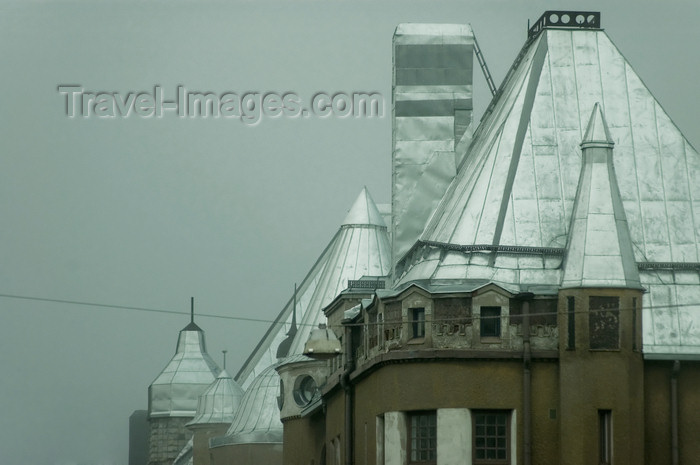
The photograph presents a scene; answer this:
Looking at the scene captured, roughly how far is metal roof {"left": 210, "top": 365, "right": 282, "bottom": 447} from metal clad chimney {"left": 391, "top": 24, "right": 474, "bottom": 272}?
83.2 feet

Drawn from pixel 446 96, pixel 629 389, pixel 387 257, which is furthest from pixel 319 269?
pixel 629 389

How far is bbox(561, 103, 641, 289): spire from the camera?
54.1 metres

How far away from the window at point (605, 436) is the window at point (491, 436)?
7.31ft

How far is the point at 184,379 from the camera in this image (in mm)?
129375

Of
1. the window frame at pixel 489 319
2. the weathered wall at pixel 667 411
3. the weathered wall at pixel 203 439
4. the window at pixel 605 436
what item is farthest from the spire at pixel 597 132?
the weathered wall at pixel 203 439

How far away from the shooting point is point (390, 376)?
183ft

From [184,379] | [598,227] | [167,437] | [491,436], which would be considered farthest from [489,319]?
[167,437]

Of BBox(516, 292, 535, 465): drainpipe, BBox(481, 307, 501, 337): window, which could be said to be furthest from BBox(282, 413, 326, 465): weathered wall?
BBox(516, 292, 535, 465): drainpipe

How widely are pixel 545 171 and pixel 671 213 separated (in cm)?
343

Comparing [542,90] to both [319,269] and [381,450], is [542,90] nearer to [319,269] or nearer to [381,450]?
[381,450]

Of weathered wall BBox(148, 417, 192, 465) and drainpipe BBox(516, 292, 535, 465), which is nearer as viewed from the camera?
drainpipe BBox(516, 292, 535, 465)

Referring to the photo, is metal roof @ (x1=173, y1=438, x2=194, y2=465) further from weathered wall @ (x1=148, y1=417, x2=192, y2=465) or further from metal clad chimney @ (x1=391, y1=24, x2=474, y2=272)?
metal clad chimney @ (x1=391, y1=24, x2=474, y2=272)

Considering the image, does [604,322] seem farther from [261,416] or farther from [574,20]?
[261,416]

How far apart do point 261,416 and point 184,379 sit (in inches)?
1529
